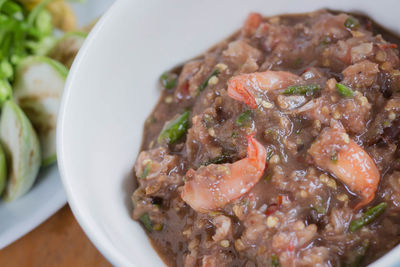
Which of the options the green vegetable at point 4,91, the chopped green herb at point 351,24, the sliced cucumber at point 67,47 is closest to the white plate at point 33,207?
the green vegetable at point 4,91

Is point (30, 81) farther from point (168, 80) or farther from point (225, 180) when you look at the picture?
point (225, 180)

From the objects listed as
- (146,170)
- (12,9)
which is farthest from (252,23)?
(12,9)

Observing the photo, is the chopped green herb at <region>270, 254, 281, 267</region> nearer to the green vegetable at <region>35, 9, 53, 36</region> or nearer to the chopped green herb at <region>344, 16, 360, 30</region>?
the chopped green herb at <region>344, 16, 360, 30</region>

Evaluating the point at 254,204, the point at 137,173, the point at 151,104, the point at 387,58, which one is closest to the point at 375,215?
the point at 254,204

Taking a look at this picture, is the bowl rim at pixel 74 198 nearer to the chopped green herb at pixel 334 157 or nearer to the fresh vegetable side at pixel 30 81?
the chopped green herb at pixel 334 157

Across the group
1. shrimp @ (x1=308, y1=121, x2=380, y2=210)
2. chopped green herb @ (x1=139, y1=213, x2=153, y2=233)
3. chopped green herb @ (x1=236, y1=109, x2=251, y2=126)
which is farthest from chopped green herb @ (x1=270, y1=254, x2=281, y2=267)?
chopped green herb @ (x1=139, y1=213, x2=153, y2=233)

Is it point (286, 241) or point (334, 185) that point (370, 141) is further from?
point (286, 241)
